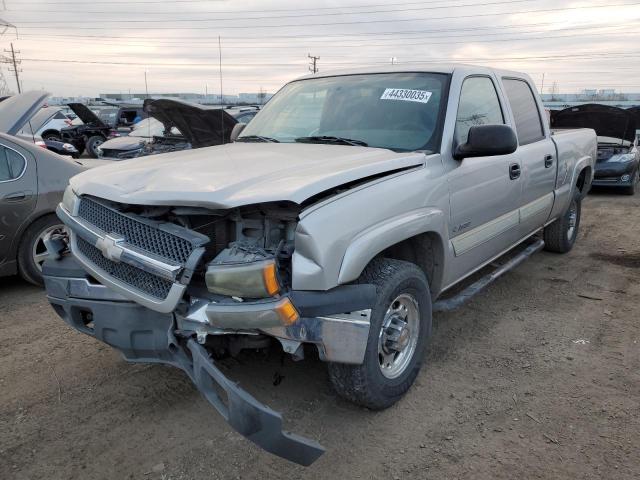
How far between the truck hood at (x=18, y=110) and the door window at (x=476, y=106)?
446 centimetres

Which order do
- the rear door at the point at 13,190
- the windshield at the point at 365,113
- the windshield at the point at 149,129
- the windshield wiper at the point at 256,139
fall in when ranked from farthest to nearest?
1. the windshield at the point at 149,129
2. the rear door at the point at 13,190
3. the windshield wiper at the point at 256,139
4. the windshield at the point at 365,113

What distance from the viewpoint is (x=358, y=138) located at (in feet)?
12.0

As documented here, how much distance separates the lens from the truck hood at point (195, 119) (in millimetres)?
6762

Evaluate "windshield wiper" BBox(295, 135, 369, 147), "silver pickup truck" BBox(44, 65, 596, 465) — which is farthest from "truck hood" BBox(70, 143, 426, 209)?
"windshield wiper" BBox(295, 135, 369, 147)

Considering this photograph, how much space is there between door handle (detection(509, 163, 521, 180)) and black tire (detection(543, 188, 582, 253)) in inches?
80.3

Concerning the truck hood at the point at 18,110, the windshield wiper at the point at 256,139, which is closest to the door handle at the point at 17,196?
the truck hood at the point at 18,110

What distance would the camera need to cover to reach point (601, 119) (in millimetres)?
11766

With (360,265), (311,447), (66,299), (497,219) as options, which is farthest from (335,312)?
(497,219)

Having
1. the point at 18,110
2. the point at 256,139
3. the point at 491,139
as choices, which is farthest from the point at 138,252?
the point at 18,110

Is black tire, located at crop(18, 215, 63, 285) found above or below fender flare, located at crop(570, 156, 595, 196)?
below

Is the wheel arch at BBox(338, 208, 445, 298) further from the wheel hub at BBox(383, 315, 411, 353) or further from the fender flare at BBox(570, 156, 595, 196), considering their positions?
the fender flare at BBox(570, 156, 595, 196)

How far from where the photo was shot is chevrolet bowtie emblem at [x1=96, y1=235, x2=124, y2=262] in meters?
2.64

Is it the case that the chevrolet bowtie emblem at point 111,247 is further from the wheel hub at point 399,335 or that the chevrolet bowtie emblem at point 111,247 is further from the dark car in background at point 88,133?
the dark car in background at point 88,133

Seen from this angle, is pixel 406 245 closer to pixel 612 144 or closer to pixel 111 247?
pixel 111 247
